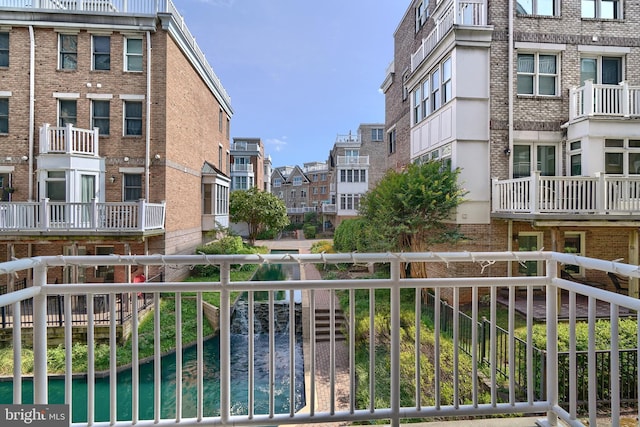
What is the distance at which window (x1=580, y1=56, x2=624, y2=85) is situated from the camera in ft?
35.2

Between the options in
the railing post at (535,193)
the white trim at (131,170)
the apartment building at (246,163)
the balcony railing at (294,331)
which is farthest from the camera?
the apartment building at (246,163)

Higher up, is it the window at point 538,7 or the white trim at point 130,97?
the window at point 538,7

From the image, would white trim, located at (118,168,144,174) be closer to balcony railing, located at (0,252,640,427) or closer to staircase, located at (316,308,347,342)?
staircase, located at (316,308,347,342)

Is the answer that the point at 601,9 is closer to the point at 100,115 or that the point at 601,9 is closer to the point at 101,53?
the point at 101,53

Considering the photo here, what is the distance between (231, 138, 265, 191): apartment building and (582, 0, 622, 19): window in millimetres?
29901

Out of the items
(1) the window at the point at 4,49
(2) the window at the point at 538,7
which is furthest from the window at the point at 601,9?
(1) the window at the point at 4,49

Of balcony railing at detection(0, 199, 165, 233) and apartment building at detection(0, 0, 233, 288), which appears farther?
apartment building at detection(0, 0, 233, 288)

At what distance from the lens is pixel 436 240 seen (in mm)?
10070

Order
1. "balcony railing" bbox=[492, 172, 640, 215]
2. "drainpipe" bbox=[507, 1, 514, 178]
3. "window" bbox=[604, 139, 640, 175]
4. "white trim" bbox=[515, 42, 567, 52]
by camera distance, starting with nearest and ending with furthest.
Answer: "balcony railing" bbox=[492, 172, 640, 215], "window" bbox=[604, 139, 640, 175], "drainpipe" bbox=[507, 1, 514, 178], "white trim" bbox=[515, 42, 567, 52]

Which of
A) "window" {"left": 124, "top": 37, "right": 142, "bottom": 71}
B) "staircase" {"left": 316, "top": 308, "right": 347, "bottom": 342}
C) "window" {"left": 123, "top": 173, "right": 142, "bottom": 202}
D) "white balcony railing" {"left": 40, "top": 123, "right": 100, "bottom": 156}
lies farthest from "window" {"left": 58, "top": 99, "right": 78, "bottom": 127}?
"staircase" {"left": 316, "top": 308, "right": 347, "bottom": 342}

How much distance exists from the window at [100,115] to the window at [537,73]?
14.8 m

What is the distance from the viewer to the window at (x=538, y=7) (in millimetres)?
10578

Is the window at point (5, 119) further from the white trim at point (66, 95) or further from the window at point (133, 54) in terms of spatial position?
the window at point (133, 54)

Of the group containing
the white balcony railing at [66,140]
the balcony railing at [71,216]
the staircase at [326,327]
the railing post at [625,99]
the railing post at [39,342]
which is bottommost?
the staircase at [326,327]
